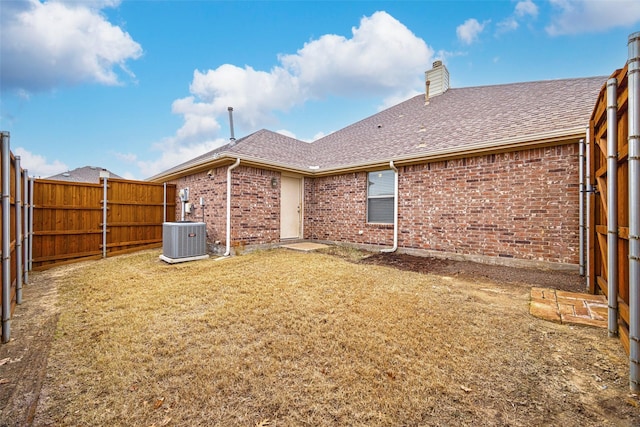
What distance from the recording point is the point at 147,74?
1010 centimetres

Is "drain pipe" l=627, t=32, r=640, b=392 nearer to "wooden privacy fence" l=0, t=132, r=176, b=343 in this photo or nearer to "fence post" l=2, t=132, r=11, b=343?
"fence post" l=2, t=132, r=11, b=343

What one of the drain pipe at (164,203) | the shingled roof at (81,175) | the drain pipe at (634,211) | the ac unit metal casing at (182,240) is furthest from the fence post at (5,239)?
the shingled roof at (81,175)

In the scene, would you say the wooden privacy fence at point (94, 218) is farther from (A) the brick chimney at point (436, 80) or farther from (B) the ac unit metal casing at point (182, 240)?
(A) the brick chimney at point (436, 80)

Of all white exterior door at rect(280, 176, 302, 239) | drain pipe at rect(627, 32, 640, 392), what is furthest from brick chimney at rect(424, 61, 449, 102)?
drain pipe at rect(627, 32, 640, 392)

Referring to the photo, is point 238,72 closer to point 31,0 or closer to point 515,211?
point 31,0

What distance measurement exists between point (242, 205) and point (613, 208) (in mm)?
6909

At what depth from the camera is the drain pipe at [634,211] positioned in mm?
1838

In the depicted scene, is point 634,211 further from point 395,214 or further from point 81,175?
Answer: point 81,175

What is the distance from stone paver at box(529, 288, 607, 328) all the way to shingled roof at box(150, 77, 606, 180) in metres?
Answer: 3.02

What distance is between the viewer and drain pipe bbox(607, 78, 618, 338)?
2422 mm

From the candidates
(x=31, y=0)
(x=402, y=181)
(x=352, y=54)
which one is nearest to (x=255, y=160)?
(x=402, y=181)

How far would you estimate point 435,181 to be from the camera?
6.67 m

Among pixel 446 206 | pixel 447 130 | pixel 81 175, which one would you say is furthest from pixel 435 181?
pixel 81 175

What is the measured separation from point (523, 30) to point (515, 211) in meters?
5.72
